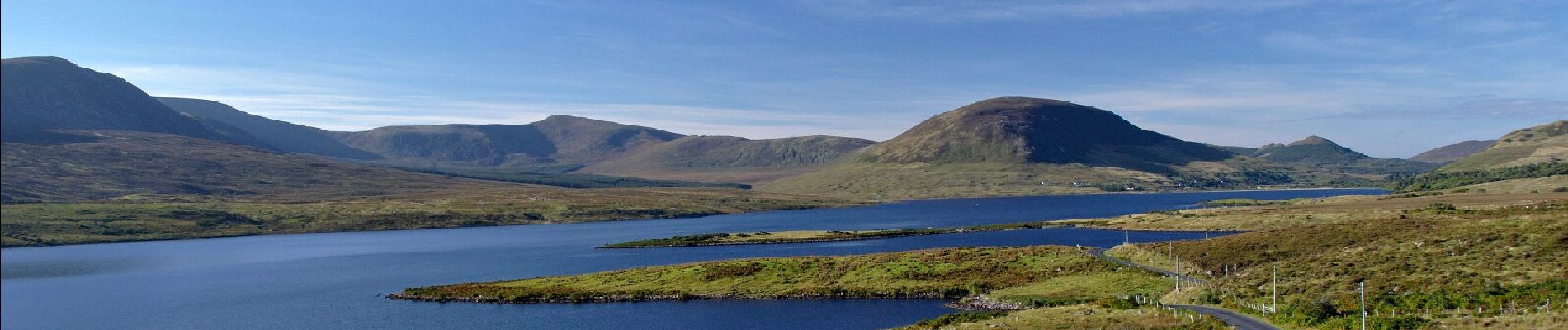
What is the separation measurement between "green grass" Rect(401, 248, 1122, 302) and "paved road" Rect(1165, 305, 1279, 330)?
92.1 feet

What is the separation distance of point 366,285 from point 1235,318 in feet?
346

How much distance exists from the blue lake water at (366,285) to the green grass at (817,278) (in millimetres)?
3391

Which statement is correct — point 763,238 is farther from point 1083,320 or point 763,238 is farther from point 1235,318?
point 1235,318

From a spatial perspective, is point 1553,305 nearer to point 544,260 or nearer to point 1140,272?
point 1140,272

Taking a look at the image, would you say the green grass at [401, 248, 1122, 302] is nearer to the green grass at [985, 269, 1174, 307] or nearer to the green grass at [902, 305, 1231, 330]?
the green grass at [985, 269, 1174, 307]

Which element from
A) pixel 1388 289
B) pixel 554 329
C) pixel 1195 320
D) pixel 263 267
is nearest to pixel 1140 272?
pixel 1388 289

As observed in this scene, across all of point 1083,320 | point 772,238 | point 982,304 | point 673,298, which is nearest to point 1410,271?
point 1083,320

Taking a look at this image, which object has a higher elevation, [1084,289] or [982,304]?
[1084,289]

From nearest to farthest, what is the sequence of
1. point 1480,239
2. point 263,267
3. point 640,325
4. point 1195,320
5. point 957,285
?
point 1195,320 → point 1480,239 → point 640,325 → point 957,285 → point 263,267

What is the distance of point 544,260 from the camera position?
500ft

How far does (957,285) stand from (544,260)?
81.6 m

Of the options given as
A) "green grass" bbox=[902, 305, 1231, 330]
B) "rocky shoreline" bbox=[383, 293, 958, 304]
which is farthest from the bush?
"rocky shoreline" bbox=[383, 293, 958, 304]

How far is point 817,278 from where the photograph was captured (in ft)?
341

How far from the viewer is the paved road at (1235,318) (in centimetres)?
5297
